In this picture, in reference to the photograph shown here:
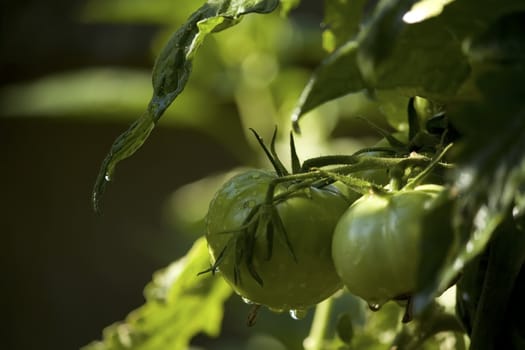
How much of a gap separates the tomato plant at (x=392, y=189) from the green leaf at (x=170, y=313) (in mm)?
344

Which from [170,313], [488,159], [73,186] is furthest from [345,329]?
[73,186]

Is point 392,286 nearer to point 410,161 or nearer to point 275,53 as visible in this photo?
point 410,161

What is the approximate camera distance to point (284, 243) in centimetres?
53

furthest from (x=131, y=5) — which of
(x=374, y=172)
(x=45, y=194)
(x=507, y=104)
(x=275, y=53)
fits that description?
(x=45, y=194)

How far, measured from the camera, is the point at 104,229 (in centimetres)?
420

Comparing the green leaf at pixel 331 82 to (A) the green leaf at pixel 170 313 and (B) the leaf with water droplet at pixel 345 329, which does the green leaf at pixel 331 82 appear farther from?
(A) the green leaf at pixel 170 313

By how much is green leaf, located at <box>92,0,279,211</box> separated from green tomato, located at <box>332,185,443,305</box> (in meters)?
0.12

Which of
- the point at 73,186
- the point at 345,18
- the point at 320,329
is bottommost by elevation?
the point at 73,186

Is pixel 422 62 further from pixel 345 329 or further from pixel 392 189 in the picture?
pixel 345 329

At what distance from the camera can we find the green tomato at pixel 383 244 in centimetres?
46

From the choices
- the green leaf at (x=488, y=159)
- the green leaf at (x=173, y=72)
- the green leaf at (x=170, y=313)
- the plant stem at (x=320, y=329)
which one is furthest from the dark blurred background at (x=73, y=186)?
the green leaf at (x=488, y=159)

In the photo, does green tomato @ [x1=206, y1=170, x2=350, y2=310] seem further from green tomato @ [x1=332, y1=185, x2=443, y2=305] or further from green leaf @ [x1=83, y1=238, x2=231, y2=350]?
green leaf @ [x1=83, y1=238, x2=231, y2=350]

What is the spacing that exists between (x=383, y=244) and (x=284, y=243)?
0.24ft

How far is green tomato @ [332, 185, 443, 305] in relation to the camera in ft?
1.52
